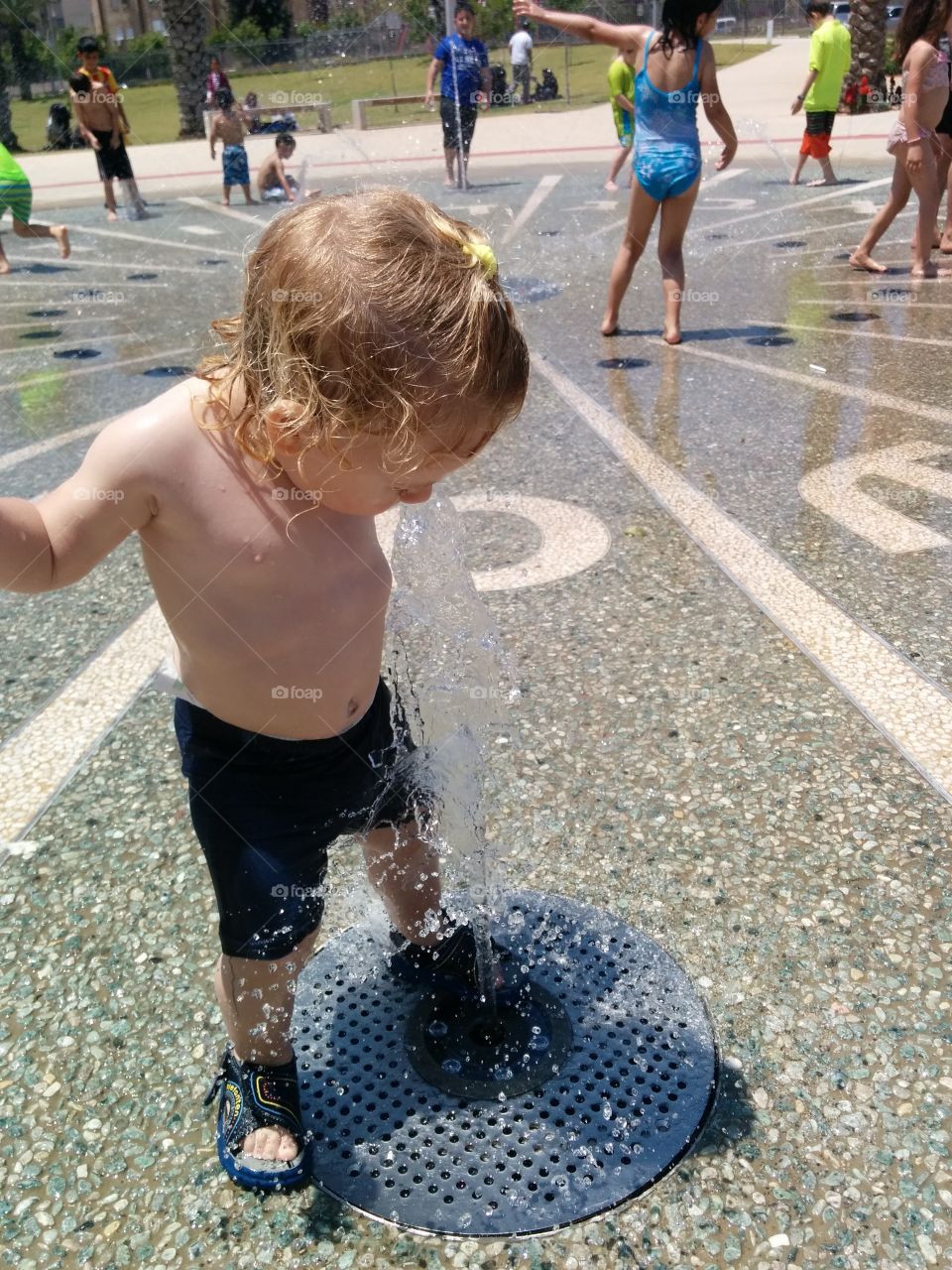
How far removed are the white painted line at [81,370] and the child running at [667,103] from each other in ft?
9.43

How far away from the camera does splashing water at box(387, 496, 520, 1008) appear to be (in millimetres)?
2139

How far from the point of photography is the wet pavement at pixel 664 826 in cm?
175

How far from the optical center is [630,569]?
3871mm

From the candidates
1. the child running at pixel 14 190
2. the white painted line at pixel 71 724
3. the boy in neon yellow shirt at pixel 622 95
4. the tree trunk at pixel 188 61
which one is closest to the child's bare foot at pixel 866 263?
the boy in neon yellow shirt at pixel 622 95

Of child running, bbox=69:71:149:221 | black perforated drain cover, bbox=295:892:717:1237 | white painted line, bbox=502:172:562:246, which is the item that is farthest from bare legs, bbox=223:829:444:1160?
child running, bbox=69:71:149:221

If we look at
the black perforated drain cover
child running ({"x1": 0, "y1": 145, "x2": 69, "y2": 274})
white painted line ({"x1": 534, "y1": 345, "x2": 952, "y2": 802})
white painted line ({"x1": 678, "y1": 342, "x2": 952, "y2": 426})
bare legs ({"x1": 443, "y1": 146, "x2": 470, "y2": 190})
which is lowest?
the black perforated drain cover

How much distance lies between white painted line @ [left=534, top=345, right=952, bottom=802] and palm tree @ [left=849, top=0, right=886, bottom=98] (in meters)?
19.2

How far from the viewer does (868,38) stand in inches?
788

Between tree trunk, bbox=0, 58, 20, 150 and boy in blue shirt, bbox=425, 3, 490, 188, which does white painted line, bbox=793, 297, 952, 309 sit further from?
tree trunk, bbox=0, 58, 20, 150

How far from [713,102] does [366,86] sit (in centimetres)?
2087

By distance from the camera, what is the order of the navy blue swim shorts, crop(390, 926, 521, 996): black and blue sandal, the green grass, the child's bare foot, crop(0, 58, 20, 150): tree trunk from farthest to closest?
crop(0, 58, 20, 150): tree trunk → the green grass → the child's bare foot → crop(390, 926, 521, 996): black and blue sandal → the navy blue swim shorts
